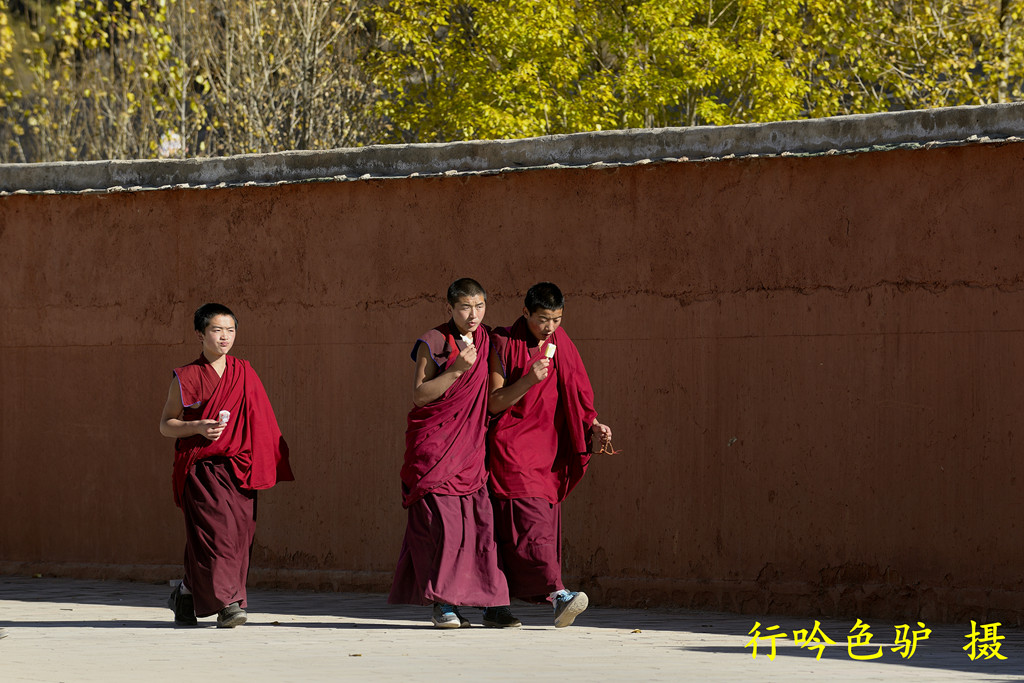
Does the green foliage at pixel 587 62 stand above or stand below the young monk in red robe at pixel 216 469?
above

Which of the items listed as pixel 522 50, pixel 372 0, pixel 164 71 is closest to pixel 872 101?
pixel 522 50

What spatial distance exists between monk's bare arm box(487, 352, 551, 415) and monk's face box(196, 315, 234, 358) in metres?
1.14

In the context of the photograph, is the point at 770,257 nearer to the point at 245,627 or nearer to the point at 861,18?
the point at 245,627

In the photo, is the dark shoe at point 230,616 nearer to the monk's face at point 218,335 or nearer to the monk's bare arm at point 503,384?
the monk's face at point 218,335

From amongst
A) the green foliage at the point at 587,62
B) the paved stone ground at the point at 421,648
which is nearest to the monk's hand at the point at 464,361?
the paved stone ground at the point at 421,648

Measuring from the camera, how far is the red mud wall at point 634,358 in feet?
21.7

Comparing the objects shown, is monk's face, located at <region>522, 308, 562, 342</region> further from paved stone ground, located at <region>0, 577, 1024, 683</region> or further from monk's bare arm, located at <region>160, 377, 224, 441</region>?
monk's bare arm, located at <region>160, 377, 224, 441</region>

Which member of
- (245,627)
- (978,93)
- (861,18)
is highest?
(861,18)

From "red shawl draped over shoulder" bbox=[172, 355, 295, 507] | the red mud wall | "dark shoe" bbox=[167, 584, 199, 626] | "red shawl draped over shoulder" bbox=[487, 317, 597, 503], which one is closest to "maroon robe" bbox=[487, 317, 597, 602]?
"red shawl draped over shoulder" bbox=[487, 317, 597, 503]

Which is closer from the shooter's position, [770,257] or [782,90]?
[770,257]

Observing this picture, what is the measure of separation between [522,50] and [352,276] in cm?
1062

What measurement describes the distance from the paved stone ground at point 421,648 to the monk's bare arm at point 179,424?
83 centimetres

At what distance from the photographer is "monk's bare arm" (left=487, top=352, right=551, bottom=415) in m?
6.19

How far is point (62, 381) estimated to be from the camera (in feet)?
28.2
